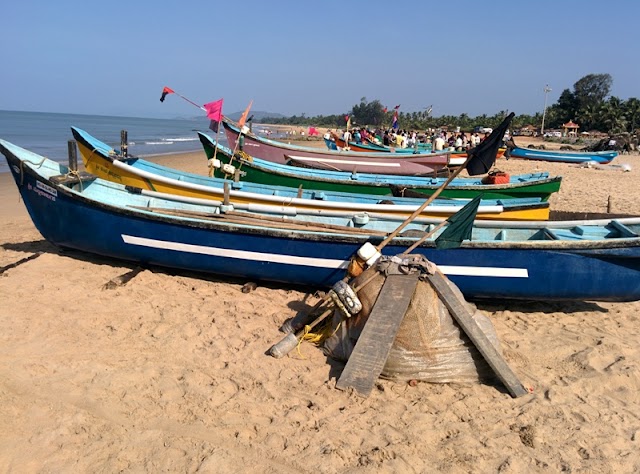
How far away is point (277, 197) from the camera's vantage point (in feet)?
25.3

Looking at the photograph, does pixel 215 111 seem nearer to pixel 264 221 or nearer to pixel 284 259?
pixel 264 221

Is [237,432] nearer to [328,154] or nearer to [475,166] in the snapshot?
[475,166]

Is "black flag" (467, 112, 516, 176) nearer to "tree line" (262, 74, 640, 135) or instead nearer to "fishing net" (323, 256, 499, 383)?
"fishing net" (323, 256, 499, 383)

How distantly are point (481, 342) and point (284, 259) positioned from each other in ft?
8.17

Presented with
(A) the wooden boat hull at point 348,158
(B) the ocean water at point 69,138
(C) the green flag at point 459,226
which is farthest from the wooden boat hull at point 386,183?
(B) the ocean water at point 69,138

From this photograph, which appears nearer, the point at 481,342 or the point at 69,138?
the point at 481,342

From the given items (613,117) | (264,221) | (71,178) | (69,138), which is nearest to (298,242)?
(264,221)

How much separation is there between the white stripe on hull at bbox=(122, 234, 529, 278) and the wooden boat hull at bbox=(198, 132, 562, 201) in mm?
3783

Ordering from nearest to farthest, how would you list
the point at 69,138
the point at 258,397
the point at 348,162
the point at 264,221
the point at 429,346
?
1. the point at 258,397
2. the point at 429,346
3. the point at 264,221
4. the point at 348,162
5. the point at 69,138

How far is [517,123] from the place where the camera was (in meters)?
58.6

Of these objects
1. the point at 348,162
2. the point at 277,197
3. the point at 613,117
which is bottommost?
the point at 277,197

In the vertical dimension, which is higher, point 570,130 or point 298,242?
point 570,130

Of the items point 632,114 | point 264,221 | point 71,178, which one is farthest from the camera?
point 632,114

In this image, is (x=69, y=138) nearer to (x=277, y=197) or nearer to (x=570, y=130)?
(x=277, y=197)
